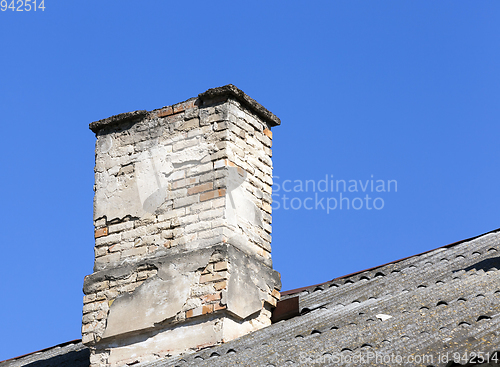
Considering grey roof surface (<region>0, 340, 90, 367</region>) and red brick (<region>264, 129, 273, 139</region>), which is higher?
red brick (<region>264, 129, 273, 139</region>)

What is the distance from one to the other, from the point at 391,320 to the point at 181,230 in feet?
6.48

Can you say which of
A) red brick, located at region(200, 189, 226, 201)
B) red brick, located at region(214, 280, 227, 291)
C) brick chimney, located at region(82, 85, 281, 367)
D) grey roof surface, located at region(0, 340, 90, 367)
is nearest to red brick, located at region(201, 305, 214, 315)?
brick chimney, located at region(82, 85, 281, 367)

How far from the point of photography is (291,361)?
438 centimetres

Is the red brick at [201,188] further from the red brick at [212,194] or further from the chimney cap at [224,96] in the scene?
the chimney cap at [224,96]

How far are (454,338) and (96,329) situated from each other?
3.02m

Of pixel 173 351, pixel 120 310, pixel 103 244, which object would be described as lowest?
pixel 173 351

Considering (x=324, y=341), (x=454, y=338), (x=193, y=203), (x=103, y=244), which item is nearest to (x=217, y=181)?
(x=193, y=203)

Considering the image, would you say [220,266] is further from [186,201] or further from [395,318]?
[395,318]

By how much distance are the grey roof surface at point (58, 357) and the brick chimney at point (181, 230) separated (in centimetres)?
75

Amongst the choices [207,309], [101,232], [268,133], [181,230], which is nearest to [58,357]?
[101,232]

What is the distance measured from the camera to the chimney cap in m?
6.23

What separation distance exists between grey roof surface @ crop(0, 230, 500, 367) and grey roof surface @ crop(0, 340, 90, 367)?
0.7 inches

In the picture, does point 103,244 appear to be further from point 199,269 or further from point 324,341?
point 324,341

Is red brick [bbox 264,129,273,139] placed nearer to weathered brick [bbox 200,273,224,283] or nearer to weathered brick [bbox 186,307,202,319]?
weathered brick [bbox 200,273,224,283]
